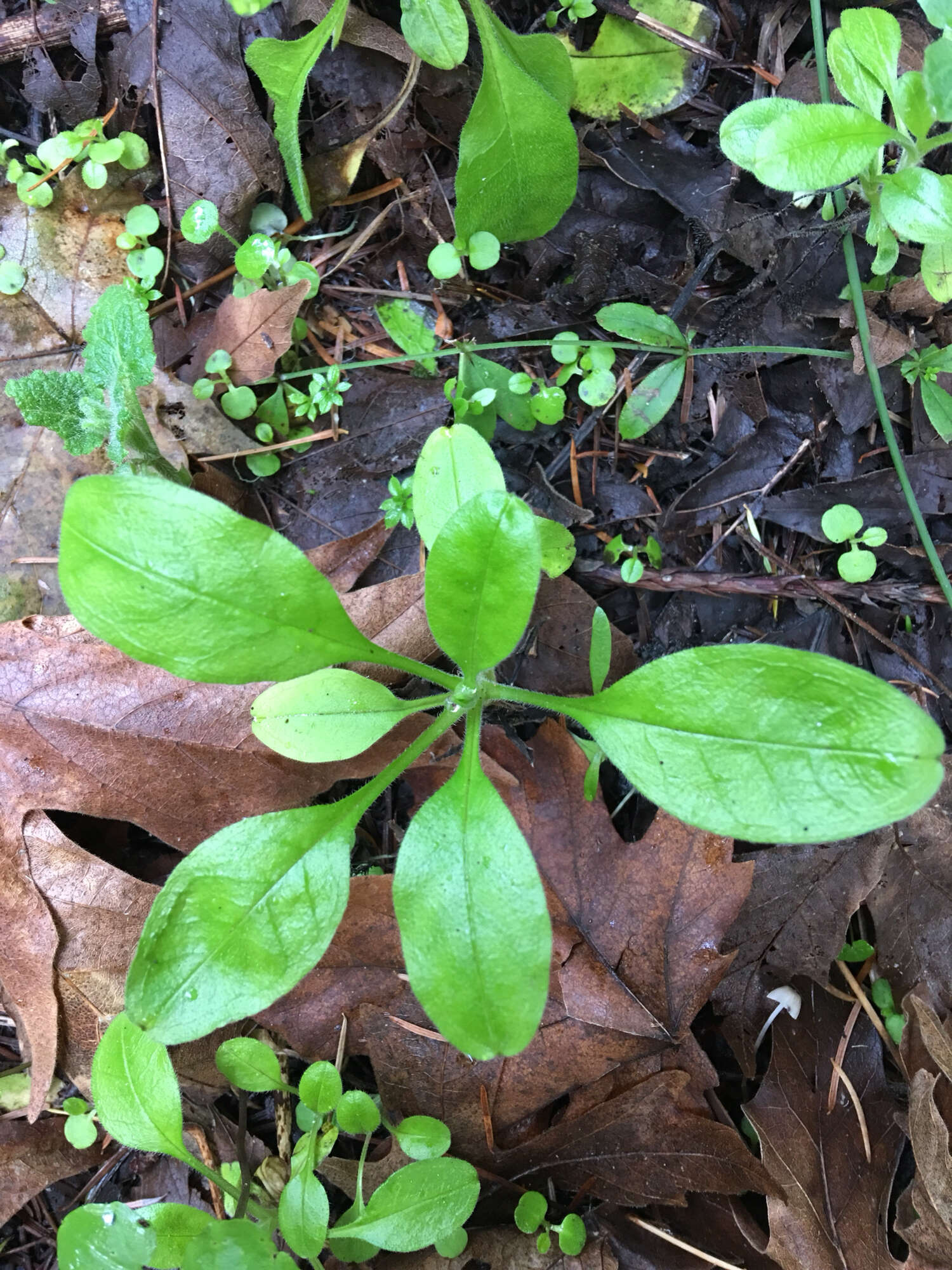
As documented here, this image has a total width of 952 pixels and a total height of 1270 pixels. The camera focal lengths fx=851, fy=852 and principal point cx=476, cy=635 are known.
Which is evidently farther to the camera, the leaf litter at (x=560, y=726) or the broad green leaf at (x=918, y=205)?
the leaf litter at (x=560, y=726)

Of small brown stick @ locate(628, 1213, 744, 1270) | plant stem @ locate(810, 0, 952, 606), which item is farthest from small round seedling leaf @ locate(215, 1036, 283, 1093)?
plant stem @ locate(810, 0, 952, 606)

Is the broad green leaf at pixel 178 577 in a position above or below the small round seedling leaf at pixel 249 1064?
above

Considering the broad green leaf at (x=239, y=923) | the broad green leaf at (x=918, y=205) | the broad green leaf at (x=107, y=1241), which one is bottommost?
the broad green leaf at (x=107, y=1241)

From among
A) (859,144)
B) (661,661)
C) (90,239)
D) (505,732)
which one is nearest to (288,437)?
(90,239)

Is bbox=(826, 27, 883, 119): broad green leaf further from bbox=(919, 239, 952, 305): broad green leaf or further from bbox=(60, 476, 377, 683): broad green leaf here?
bbox=(60, 476, 377, 683): broad green leaf

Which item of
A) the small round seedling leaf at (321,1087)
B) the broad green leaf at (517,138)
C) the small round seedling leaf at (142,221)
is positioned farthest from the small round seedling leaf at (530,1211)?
the small round seedling leaf at (142,221)

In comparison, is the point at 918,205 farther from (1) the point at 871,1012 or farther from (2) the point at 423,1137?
(2) the point at 423,1137

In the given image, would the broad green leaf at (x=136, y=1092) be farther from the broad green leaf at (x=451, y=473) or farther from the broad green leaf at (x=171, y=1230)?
the broad green leaf at (x=451, y=473)

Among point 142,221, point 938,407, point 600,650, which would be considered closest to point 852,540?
point 938,407
